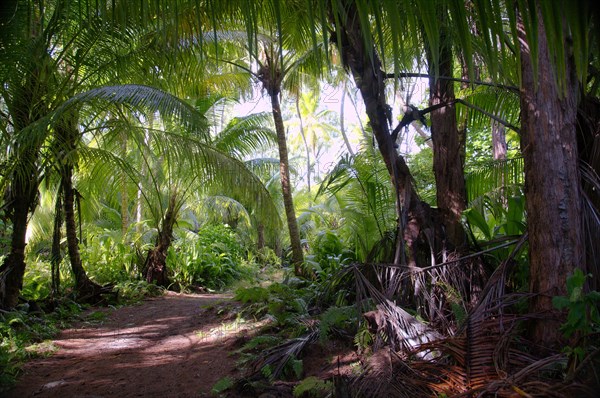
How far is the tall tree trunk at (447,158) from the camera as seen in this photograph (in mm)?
4375

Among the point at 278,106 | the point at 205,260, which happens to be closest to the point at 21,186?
the point at 278,106

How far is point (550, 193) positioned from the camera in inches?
103

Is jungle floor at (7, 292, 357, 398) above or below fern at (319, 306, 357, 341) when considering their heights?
below

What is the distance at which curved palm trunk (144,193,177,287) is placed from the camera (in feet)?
33.5

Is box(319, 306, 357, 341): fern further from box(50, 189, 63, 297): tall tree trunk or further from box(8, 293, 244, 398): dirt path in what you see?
box(50, 189, 63, 297): tall tree trunk

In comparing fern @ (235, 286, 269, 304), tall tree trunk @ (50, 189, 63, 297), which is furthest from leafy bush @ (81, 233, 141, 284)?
fern @ (235, 286, 269, 304)

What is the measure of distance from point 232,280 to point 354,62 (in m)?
9.28

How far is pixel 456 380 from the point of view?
2164mm

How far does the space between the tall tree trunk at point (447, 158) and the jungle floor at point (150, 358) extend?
162 centimetres

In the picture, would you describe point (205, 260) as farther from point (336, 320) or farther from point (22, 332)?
point (336, 320)

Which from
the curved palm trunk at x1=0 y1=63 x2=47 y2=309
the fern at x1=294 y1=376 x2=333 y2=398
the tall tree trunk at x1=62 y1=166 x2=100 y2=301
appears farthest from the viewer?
the tall tree trunk at x1=62 y1=166 x2=100 y2=301

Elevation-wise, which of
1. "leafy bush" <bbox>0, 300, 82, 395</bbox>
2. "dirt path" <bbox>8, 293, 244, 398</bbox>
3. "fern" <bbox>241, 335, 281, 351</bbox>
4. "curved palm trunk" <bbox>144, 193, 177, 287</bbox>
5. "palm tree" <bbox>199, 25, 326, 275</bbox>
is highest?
"palm tree" <bbox>199, 25, 326, 275</bbox>

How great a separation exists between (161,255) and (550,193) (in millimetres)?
8901

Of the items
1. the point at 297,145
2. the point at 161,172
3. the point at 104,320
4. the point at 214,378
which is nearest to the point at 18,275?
the point at 104,320
